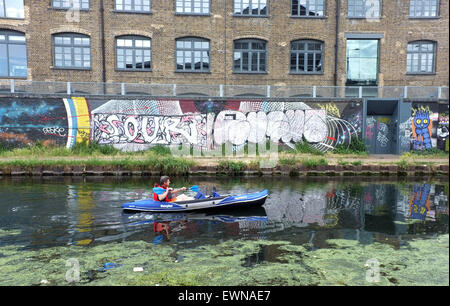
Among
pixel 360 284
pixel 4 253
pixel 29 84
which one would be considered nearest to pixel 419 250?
pixel 360 284

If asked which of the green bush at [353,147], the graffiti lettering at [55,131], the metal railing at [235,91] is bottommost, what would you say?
the green bush at [353,147]

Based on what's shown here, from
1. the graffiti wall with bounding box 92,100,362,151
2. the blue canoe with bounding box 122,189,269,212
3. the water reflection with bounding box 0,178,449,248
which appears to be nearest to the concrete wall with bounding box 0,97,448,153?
the graffiti wall with bounding box 92,100,362,151

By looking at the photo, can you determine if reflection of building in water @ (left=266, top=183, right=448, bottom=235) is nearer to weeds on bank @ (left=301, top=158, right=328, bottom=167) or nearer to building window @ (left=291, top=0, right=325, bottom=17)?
weeds on bank @ (left=301, top=158, right=328, bottom=167)

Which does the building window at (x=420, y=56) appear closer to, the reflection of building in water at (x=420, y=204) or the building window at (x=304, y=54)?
the building window at (x=304, y=54)

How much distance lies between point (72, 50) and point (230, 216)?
59.6ft

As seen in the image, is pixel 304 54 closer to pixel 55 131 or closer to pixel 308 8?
pixel 308 8

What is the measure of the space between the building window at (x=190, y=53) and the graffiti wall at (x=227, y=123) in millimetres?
3790

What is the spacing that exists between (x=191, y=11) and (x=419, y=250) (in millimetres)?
20957

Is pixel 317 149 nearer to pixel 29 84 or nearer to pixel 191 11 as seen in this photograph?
pixel 191 11

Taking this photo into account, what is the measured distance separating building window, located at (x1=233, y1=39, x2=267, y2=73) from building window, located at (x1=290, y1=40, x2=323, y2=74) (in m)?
2.00

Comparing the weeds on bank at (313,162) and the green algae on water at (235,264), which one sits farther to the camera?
the weeds on bank at (313,162)

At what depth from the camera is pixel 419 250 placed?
7906mm

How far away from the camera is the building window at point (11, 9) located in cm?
2262

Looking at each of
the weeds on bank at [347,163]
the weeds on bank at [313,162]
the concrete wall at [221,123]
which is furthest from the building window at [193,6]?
the weeds on bank at [347,163]
